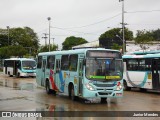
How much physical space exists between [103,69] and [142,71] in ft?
27.9

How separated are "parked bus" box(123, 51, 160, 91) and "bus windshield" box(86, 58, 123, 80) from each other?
22.5ft

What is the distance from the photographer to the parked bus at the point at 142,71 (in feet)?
76.2

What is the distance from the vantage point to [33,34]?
123 metres

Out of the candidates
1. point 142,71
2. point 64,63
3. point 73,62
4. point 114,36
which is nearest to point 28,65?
point 142,71

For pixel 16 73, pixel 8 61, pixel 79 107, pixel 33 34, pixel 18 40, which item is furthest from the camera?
pixel 33 34

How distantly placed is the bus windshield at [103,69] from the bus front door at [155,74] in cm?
671

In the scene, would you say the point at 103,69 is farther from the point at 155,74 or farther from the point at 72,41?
the point at 72,41

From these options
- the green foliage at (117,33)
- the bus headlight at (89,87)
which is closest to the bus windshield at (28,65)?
the bus headlight at (89,87)

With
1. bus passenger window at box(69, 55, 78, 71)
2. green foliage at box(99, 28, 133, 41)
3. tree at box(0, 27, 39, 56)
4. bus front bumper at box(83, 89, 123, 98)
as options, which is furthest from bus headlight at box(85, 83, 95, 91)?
tree at box(0, 27, 39, 56)

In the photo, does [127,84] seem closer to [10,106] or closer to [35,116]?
[10,106]

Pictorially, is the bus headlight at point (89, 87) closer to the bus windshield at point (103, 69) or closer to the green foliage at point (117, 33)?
the bus windshield at point (103, 69)

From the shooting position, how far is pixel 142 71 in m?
24.4

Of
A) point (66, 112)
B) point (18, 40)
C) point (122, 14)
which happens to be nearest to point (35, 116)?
point (66, 112)

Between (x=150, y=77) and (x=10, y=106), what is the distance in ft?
36.7
